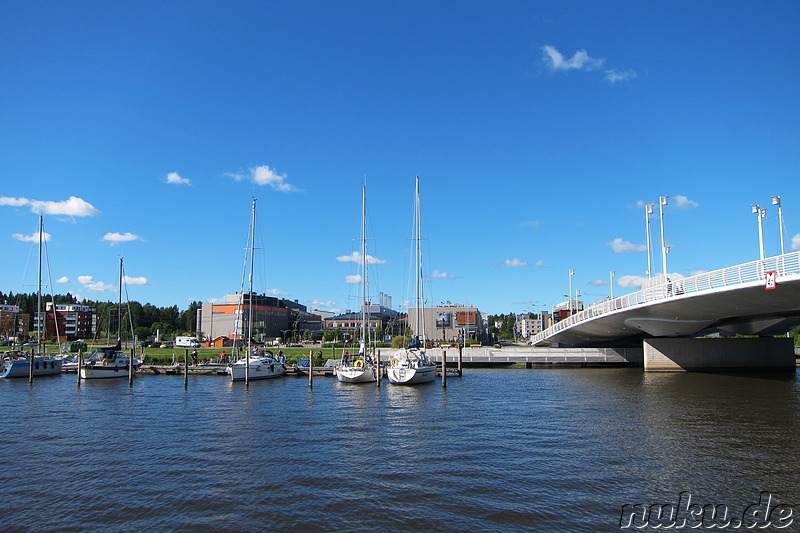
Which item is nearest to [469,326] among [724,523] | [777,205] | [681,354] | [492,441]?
[681,354]

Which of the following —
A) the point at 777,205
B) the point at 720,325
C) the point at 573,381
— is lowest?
the point at 573,381

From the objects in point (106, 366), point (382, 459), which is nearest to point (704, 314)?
point (382, 459)

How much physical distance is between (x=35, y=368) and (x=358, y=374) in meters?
35.6

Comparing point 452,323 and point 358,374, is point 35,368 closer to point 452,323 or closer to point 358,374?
point 358,374

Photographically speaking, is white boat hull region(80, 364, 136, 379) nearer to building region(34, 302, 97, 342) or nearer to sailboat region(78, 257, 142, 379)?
sailboat region(78, 257, 142, 379)

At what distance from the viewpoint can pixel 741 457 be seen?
23859 mm

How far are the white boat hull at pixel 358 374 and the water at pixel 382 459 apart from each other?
7.36 m

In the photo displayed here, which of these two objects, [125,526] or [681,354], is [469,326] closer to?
[681,354]

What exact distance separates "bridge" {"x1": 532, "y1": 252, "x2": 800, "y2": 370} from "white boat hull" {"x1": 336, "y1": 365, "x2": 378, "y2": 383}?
962 inches

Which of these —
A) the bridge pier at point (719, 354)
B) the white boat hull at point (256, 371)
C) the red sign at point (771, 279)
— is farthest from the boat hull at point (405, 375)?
the bridge pier at point (719, 354)

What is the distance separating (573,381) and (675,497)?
39.8 m

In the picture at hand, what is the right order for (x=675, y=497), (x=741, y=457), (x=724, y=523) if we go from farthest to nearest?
(x=741, y=457), (x=675, y=497), (x=724, y=523)

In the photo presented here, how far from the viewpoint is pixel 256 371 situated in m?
55.9

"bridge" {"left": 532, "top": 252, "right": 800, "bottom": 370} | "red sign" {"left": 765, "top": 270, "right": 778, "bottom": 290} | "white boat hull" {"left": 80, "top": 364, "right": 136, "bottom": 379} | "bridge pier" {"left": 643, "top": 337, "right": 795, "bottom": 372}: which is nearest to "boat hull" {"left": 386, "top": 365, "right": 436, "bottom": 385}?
"bridge" {"left": 532, "top": 252, "right": 800, "bottom": 370}
